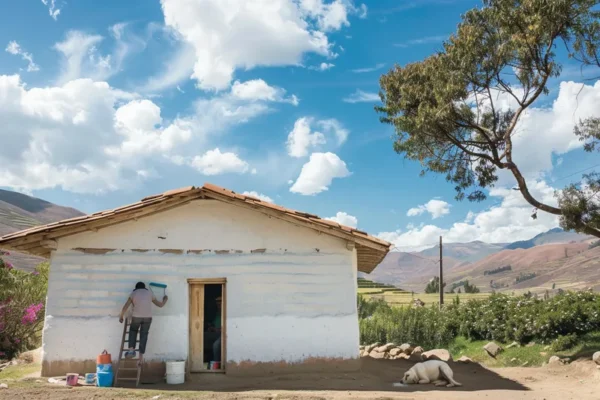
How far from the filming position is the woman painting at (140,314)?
10.6 metres

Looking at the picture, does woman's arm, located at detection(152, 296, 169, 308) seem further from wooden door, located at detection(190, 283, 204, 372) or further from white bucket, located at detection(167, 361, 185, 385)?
white bucket, located at detection(167, 361, 185, 385)

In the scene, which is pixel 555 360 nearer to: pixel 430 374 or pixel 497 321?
pixel 497 321

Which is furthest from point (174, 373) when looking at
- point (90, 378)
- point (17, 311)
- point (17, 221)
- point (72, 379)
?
point (17, 221)

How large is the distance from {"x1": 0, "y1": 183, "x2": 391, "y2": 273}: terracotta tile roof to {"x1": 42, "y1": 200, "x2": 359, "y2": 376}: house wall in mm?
346

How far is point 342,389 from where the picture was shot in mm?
10031

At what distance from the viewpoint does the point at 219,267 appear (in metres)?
11.3

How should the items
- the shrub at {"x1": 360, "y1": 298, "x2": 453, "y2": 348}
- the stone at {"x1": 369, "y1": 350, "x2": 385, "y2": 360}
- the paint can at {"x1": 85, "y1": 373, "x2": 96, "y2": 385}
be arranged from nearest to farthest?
the paint can at {"x1": 85, "y1": 373, "x2": 96, "y2": 385} < the stone at {"x1": 369, "y1": 350, "x2": 385, "y2": 360} < the shrub at {"x1": 360, "y1": 298, "x2": 453, "y2": 348}

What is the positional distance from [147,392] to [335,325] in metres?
3.87

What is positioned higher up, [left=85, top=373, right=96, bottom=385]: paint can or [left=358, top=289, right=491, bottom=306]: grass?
[left=358, top=289, right=491, bottom=306]: grass

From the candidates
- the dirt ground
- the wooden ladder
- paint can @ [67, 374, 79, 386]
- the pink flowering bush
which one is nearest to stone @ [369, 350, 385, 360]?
the dirt ground

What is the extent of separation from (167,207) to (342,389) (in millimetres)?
4988

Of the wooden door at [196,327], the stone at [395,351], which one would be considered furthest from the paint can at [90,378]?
the stone at [395,351]

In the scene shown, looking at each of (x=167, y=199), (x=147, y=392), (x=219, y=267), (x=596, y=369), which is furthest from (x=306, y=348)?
(x=596, y=369)

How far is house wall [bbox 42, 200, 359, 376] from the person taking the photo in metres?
11.0
